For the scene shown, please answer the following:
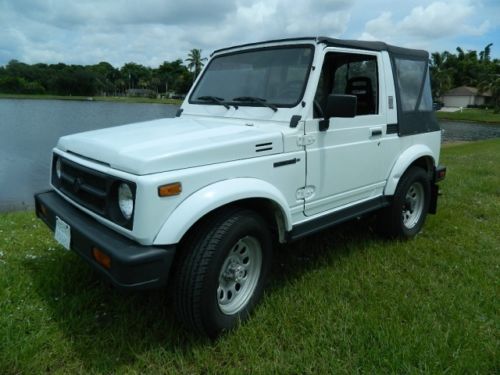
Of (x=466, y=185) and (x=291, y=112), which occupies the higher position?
(x=291, y=112)

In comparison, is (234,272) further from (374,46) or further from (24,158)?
(24,158)

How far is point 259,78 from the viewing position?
3.61 meters

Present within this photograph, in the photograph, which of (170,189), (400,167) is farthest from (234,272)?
(400,167)

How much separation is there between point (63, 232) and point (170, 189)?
1.00 meters

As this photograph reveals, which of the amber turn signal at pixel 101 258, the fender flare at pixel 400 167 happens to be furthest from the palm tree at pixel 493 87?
the amber turn signal at pixel 101 258

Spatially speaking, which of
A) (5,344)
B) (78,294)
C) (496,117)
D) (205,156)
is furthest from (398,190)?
(496,117)

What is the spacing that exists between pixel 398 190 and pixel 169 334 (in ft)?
9.15

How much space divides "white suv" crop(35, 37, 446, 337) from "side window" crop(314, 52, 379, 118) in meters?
0.01

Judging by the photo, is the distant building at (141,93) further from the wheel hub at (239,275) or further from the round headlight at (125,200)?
the round headlight at (125,200)

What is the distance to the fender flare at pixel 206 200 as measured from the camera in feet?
7.72

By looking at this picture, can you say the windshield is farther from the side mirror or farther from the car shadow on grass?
the car shadow on grass

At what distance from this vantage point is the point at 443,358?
2578 millimetres

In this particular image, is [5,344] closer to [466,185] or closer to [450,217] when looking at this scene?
[450,217]

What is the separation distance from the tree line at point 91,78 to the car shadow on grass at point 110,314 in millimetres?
63515
